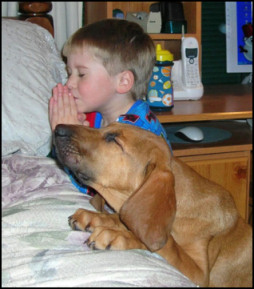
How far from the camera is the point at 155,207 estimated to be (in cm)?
104

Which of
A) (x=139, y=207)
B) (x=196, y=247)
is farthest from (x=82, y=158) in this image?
(x=196, y=247)

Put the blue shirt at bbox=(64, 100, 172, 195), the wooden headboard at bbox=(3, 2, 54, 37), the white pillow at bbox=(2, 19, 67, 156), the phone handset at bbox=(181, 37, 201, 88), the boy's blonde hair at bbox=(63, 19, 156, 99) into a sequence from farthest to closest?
the phone handset at bbox=(181, 37, 201, 88), the wooden headboard at bbox=(3, 2, 54, 37), the boy's blonde hair at bbox=(63, 19, 156, 99), the blue shirt at bbox=(64, 100, 172, 195), the white pillow at bbox=(2, 19, 67, 156)

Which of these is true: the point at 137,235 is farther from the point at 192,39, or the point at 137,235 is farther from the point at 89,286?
the point at 192,39

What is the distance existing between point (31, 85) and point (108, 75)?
0.44m

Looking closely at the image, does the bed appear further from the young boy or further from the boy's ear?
the boy's ear

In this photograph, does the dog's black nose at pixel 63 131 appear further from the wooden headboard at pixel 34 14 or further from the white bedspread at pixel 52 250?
the wooden headboard at pixel 34 14

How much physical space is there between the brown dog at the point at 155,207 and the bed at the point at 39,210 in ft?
0.20

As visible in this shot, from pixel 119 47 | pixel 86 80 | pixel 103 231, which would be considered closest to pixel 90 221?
pixel 103 231

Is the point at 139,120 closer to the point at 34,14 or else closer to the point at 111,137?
the point at 111,137

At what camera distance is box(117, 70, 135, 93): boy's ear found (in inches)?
64.1

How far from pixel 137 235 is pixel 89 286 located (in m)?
0.30

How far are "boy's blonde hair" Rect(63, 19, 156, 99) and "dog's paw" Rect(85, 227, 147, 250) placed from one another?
715mm

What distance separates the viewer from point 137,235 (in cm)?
104

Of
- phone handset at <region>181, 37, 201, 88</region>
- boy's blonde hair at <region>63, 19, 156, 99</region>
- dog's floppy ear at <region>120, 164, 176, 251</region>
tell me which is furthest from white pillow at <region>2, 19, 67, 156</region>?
phone handset at <region>181, 37, 201, 88</region>
